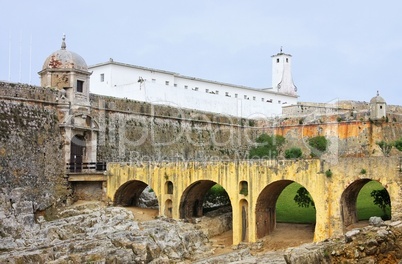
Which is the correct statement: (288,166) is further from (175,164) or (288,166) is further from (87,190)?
(87,190)

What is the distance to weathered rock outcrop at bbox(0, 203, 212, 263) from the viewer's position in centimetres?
2650

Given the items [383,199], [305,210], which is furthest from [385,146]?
[383,199]

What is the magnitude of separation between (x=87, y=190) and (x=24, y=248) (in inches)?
373

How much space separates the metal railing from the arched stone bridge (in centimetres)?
138

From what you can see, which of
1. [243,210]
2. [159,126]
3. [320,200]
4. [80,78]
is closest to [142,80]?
[159,126]

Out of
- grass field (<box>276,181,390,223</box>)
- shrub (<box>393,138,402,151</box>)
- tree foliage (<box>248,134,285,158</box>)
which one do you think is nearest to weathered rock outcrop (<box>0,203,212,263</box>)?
grass field (<box>276,181,390,223</box>)

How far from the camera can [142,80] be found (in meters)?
47.5

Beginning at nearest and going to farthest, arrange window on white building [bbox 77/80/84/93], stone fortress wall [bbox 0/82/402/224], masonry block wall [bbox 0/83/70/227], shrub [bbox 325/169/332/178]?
shrub [bbox 325/169/332/178]
masonry block wall [bbox 0/83/70/227]
stone fortress wall [bbox 0/82/402/224]
window on white building [bbox 77/80/84/93]

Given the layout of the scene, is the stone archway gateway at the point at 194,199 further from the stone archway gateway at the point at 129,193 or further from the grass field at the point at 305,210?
the grass field at the point at 305,210

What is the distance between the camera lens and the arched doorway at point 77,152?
38.2 meters

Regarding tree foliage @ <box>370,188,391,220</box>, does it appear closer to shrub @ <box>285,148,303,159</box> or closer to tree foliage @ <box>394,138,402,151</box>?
tree foliage @ <box>394,138,402,151</box>

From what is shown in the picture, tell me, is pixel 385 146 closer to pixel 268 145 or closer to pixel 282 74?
pixel 268 145

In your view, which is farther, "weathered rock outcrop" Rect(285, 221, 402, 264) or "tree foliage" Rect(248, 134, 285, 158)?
"tree foliage" Rect(248, 134, 285, 158)

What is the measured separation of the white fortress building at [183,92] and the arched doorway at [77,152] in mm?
8755
